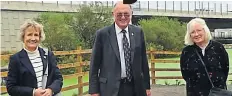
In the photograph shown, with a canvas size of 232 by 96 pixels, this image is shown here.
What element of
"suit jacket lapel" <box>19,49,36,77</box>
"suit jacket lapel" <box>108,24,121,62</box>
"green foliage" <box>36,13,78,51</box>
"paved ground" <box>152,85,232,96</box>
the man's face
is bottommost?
"paved ground" <box>152,85,232,96</box>

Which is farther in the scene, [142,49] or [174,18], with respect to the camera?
[174,18]

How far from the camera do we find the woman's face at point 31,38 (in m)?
2.80

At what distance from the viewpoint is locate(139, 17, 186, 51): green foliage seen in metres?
26.7

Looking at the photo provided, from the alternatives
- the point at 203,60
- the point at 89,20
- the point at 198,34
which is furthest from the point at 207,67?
the point at 89,20

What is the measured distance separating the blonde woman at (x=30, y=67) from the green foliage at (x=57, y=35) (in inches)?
623

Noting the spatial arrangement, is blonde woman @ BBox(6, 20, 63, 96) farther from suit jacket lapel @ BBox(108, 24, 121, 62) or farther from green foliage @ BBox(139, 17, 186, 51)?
green foliage @ BBox(139, 17, 186, 51)

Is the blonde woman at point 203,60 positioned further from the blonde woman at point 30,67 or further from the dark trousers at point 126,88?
the blonde woman at point 30,67

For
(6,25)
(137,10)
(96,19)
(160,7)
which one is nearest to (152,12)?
(160,7)

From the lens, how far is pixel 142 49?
3.10 meters

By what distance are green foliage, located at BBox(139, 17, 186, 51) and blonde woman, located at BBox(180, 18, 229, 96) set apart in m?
22.5

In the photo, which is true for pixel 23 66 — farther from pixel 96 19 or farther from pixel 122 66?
pixel 96 19

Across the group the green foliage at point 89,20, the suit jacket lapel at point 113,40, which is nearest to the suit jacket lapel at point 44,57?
the suit jacket lapel at point 113,40

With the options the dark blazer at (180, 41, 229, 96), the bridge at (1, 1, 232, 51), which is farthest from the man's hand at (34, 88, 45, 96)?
the bridge at (1, 1, 232, 51)

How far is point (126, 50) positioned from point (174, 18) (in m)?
30.4
